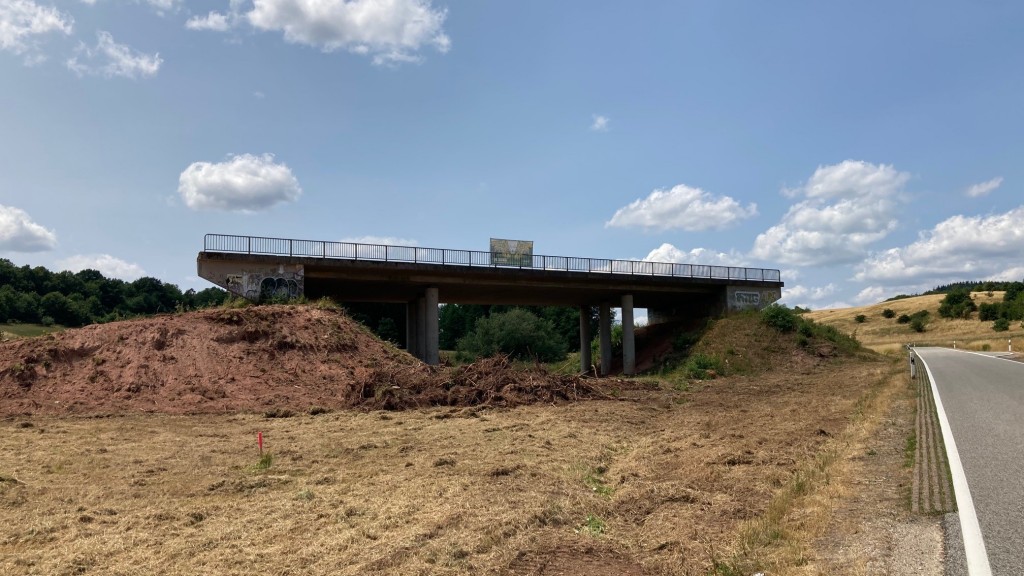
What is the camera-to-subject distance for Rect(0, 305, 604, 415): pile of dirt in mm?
18031

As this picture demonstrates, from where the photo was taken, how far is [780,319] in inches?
1583

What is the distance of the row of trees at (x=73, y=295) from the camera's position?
190 feet

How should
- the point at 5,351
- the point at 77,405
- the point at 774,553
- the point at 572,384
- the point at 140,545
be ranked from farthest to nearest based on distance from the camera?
the point at 572,384 → the point at 5,351 → the point at 77,405 → the point at 140,545 → the point at 774,553

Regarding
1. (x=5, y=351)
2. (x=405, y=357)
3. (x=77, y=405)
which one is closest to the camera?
(x=77, y=405)

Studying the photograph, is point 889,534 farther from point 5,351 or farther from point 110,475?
point 5,351

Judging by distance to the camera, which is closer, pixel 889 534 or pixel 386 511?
pixel 889 534

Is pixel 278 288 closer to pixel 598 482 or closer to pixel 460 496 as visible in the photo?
pixel 598 482

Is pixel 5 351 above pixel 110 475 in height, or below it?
above

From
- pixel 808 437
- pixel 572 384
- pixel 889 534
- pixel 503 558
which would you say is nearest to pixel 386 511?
pixel 503 558

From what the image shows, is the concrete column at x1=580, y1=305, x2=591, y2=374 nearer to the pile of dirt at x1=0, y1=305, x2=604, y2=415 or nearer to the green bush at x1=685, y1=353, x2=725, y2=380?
the green bush at x1=685, y1=353, x2=725, y2=380

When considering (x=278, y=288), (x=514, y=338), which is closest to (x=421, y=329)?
(x=278, y=288)

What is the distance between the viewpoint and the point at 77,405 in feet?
56.6

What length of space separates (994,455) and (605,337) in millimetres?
37065

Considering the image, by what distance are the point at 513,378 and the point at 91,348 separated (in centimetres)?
1326
